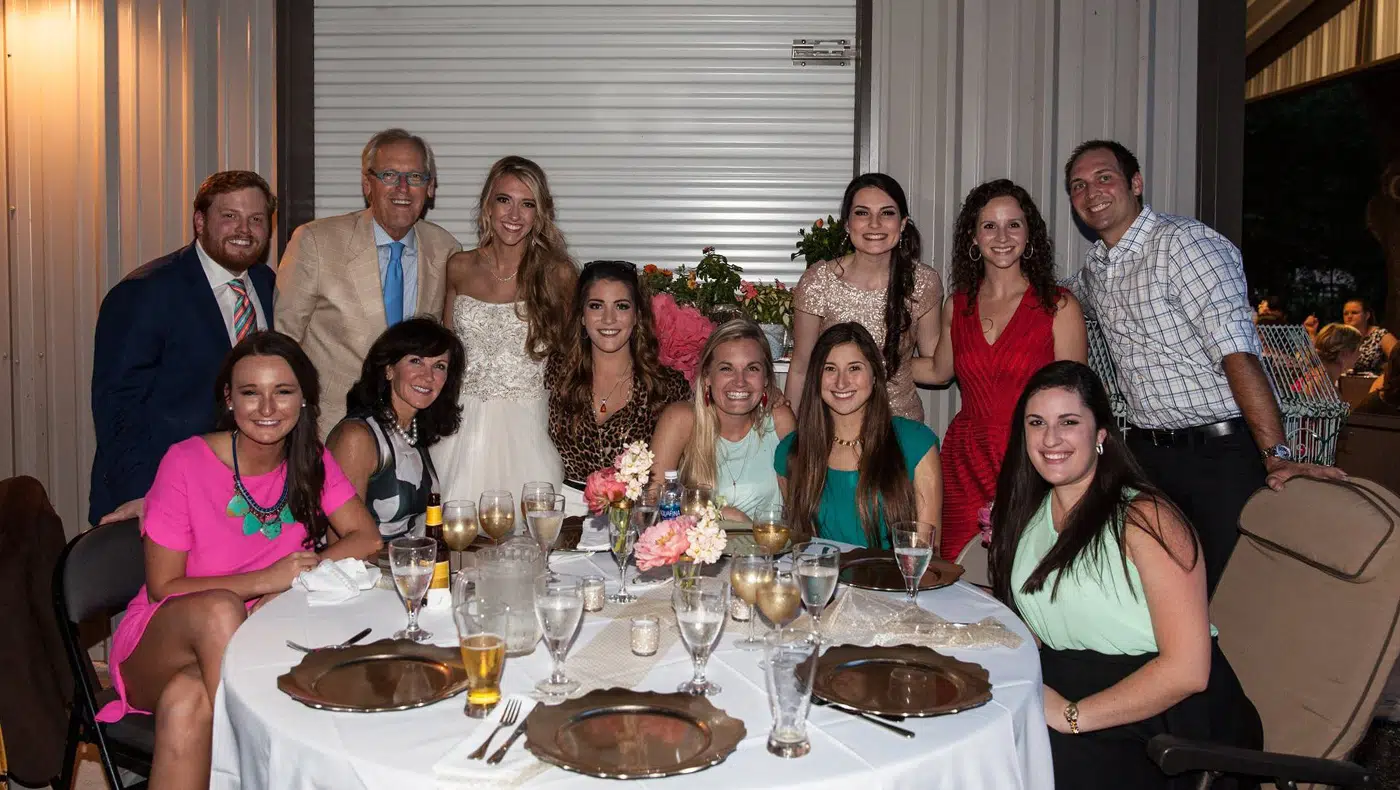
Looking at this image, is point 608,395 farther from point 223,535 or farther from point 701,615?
point 701,615

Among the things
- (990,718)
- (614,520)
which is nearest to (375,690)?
(614,520)

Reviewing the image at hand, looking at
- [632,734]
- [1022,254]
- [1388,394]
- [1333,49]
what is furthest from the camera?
[1333,49]

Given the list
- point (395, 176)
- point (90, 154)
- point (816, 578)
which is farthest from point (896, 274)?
point (90, 154)

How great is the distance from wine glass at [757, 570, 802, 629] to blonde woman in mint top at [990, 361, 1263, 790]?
2.04 ft

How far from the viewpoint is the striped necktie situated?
377 centimetres

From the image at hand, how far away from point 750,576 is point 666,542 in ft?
0.88

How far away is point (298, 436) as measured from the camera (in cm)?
278

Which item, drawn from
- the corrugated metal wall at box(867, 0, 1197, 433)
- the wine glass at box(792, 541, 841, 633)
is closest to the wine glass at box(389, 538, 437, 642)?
the wine glass at box(792, 541, 841, 633)

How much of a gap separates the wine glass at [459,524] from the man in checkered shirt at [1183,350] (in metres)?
2.22

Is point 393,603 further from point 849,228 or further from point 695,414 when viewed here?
point 849,228

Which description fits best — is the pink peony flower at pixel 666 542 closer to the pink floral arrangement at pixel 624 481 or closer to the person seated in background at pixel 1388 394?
the pink floral arrangement at pixel 624 481

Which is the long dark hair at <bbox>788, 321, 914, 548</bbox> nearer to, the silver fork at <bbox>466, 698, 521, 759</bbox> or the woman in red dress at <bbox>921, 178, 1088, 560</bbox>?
the woman in red dress at <bbox>921, 178, 1088, 560</bbox>

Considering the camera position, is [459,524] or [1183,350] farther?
[1183,350]

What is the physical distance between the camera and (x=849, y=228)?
3920 millimetres
